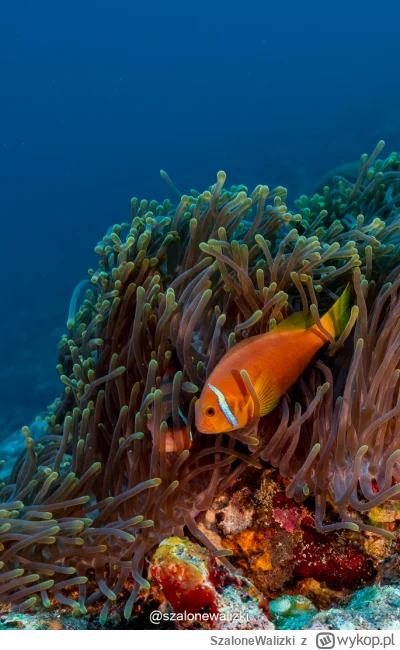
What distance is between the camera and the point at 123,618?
160cm

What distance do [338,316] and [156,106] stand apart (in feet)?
232

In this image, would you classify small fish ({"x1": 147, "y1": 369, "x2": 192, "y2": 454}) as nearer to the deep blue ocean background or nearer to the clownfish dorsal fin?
the clownfish dorsal fin

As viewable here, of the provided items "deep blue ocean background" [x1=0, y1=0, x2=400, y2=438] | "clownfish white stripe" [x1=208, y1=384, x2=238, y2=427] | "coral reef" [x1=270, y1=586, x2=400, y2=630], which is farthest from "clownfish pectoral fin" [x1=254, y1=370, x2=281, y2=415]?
"deep blue ocean background" [x1=0, y1=0, x2=400, y2=438]

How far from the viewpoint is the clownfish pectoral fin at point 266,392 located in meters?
1.42

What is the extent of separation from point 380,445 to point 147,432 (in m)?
0.77

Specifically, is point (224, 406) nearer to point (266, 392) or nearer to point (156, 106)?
point (266, 392)

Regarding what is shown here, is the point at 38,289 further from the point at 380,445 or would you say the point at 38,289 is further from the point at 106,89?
the point at 106,89

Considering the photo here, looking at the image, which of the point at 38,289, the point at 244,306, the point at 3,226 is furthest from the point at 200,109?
the point at 244,306

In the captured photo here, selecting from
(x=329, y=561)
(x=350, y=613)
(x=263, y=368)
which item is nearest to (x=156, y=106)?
(x=263, y=368)

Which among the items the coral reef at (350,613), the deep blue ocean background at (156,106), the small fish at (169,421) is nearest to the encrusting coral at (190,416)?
the small fish at (169,421)

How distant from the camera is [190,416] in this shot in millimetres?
1603

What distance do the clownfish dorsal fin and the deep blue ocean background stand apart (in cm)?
2322

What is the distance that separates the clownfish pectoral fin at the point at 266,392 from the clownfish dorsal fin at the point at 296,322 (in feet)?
0.50

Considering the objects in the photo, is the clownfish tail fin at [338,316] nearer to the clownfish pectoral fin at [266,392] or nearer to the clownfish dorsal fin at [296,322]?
the clownfish dorsal fin at [296,322]
